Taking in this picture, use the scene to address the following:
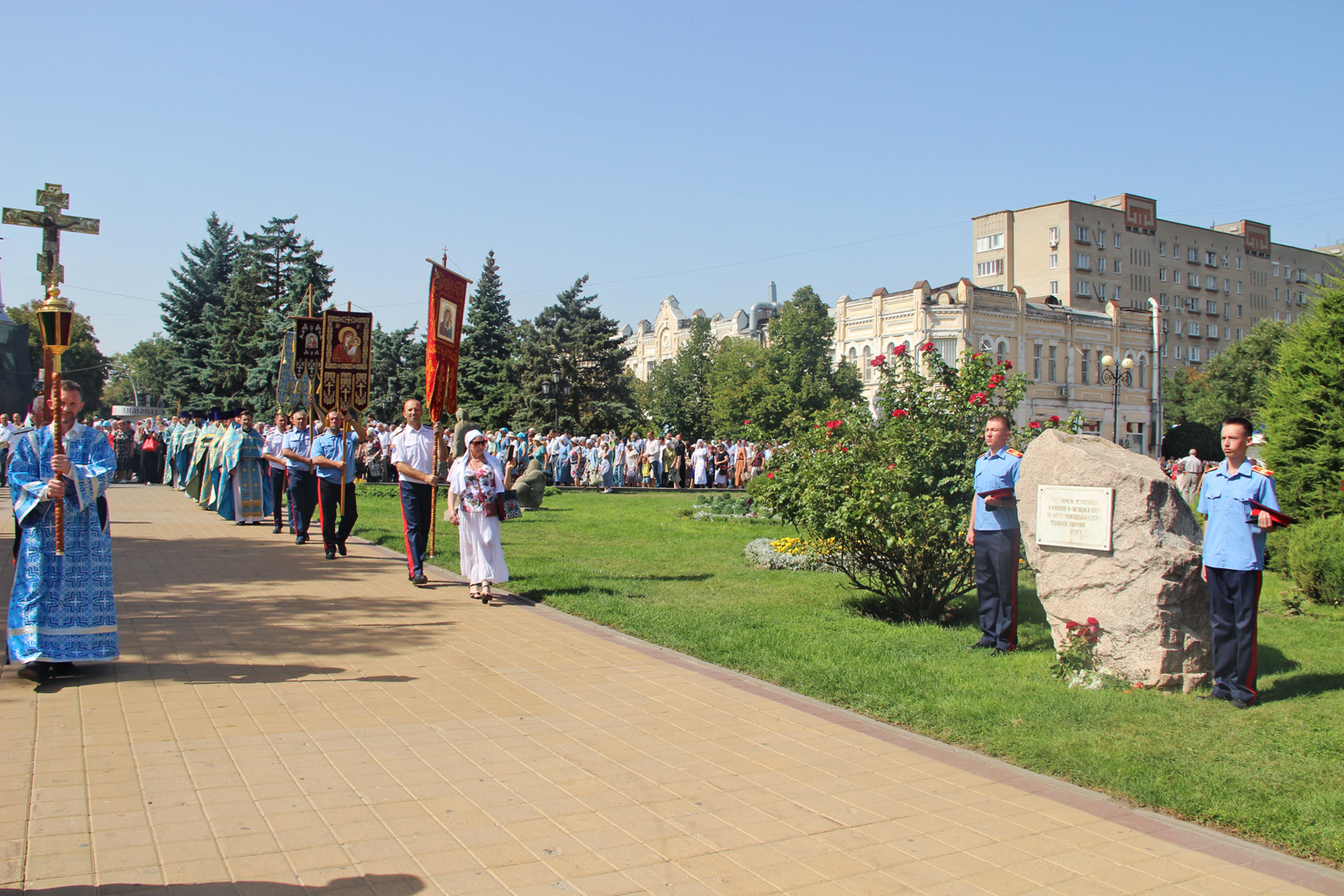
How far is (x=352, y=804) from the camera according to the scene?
4.49m

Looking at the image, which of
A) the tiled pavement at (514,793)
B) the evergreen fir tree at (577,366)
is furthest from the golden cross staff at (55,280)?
the evergreen fir tree at (577,366)

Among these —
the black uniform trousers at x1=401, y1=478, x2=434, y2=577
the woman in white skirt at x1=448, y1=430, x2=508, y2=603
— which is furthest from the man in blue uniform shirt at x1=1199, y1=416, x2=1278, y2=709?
the black uniform trousers at x1=401, y1=478, x2=434, y2=577

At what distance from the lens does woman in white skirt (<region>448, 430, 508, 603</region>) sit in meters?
10.4

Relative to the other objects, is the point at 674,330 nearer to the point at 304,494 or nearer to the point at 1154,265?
the point at 1154,265

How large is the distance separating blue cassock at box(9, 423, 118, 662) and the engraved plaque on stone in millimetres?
6203

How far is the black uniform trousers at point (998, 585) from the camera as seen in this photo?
8000mm

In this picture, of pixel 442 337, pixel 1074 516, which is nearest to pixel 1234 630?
pixel 1074 516

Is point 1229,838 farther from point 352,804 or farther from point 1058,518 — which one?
point 352,804

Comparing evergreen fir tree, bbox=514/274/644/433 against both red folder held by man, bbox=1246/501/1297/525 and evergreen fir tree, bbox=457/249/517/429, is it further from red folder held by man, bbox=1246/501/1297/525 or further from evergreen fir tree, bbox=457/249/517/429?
red folder held by man, bbox=1246/501/1297/525

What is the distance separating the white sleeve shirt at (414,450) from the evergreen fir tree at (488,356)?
3925 centimetres

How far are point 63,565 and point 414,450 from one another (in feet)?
16.3

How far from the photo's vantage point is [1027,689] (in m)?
6.73

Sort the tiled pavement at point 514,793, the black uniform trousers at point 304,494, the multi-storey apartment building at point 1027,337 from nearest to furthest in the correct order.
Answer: the tiled pavement at point 514,793, the black uniform trousers at point 304,494, the multi-storey apartment building at point 1027,337

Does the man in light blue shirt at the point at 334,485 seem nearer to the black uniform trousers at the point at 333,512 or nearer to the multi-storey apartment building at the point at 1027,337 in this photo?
the black uniform trousers at the point at 333,512
